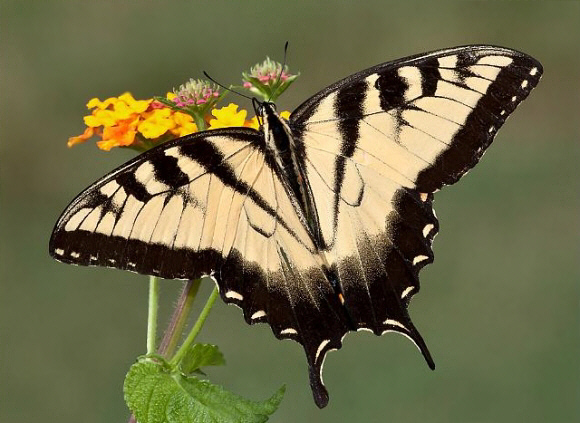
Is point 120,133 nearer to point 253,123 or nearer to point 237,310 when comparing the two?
point 253,123

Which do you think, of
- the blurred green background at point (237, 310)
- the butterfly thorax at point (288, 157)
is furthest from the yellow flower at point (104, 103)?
the blurred green background at point (237, 310)

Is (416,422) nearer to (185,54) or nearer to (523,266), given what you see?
(523,266)

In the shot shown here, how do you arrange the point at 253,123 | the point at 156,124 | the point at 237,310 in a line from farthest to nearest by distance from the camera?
the point at 237,310 < the point at 253,123 < the point at 156,124

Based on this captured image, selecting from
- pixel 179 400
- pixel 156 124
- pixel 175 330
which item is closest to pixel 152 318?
pixel 175 330

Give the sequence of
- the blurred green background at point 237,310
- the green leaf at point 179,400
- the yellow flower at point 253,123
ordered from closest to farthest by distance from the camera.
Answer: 1. the green leaf at point 179,400
2. the yellow flower at point 253,123
3. the blurred green background at point 237,310

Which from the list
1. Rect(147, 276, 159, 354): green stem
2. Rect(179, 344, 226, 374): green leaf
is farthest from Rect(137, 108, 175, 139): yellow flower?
Rect(179, 344, 226, 374): green leaf

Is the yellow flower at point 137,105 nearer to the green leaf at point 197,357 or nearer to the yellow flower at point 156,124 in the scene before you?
the yellow flower at point 156,124

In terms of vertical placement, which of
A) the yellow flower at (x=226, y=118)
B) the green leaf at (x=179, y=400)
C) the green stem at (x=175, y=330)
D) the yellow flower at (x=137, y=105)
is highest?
the yellow flower at (x=137, y=105)
